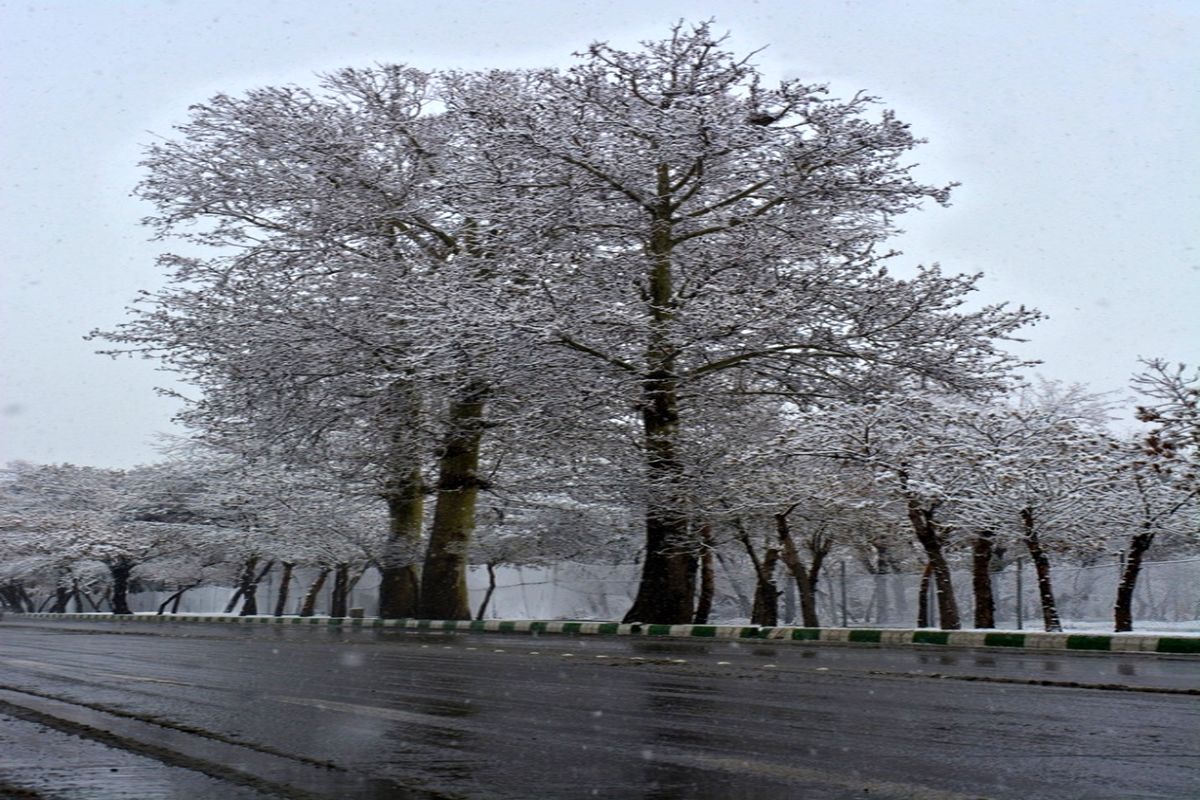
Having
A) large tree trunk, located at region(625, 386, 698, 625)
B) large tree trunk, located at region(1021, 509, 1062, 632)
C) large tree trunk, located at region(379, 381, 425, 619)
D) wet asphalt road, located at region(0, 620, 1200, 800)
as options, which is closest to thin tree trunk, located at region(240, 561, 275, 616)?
large tree trunk, located at region(379, 381, 425, 619)

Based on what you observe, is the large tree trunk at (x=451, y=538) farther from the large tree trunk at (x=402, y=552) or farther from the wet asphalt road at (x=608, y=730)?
the wet asphalt road at (x=608, y=730)

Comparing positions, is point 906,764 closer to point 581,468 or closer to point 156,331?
point 581,468

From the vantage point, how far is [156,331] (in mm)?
29922

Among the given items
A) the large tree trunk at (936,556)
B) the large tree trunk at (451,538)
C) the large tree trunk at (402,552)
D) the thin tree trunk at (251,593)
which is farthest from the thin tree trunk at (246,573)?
the large tree trunk at (936,556)

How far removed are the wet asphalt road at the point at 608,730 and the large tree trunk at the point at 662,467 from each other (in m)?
10.6

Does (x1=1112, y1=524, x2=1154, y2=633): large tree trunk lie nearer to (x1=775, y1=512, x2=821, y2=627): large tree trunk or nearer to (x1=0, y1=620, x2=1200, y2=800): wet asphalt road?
(x1=775, y1=512, x2=821, y2=627): large tree trunk

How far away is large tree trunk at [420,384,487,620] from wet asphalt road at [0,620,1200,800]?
1667 cm

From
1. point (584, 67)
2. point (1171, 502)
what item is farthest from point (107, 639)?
point (1171, 502)

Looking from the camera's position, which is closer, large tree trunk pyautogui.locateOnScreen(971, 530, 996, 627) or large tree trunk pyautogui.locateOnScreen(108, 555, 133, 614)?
large tree trunk pyautogui.locateOnScreen(971, 530, 996, 627)

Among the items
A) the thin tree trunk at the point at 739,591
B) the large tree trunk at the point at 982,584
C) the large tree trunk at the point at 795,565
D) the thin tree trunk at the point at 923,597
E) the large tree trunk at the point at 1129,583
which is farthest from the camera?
the thin tree trunk at the point at 739,591

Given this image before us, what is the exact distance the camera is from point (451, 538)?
29.7 meters

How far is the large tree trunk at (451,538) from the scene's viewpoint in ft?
96.6

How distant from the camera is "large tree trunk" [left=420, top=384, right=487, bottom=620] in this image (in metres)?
29.4

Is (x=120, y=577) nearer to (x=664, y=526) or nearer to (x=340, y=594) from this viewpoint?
(x=340, y=594)
